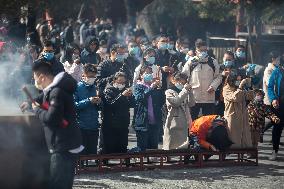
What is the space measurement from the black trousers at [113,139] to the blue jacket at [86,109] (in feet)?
1.09

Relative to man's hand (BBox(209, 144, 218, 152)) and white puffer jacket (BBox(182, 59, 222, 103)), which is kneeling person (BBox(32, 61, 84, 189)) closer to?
man's hand (BBox(209, 144, 218, 152))

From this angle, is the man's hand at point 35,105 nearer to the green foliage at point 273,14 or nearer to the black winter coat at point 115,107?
the black winter coat at point 115,107

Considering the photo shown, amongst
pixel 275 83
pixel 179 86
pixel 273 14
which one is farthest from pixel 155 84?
pixel 273 14

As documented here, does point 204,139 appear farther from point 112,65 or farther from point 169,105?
point 112,65

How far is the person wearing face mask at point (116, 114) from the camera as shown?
11.4 meters

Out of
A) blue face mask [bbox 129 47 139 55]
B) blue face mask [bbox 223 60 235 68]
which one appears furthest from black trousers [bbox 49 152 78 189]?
blue face mask [bbox 129 47 139 55]

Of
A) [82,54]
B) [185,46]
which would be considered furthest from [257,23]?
[82,54]

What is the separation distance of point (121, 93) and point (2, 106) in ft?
7.03

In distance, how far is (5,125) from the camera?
8039 millimetres

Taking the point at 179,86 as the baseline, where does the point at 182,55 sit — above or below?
above

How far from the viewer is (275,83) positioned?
12.7 meters

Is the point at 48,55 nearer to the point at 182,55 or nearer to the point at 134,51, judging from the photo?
the point at 134,51

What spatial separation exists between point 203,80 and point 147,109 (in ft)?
4.88

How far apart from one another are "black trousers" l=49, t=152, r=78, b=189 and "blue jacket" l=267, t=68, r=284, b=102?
5.50 meters
